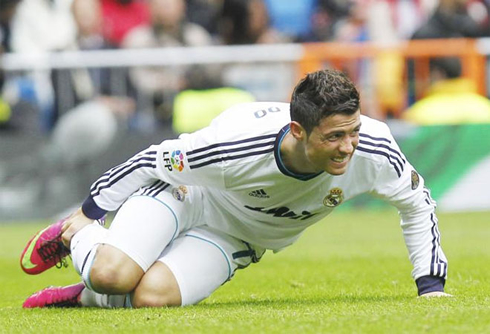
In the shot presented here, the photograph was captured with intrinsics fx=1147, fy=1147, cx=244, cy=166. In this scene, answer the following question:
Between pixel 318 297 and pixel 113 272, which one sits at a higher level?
pixel 113 272

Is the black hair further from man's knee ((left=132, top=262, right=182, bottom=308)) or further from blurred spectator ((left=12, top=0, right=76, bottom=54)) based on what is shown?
blurred spectator ((left=12, top=0, right=76, bottom=54))

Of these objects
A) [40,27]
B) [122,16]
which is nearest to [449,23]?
[122,16]

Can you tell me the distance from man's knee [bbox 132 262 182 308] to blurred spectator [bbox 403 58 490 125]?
947 cm

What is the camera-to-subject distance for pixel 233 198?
23.8 ft

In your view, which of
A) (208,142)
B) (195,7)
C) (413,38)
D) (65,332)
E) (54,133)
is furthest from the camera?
(195,7)

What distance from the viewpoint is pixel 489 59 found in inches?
647

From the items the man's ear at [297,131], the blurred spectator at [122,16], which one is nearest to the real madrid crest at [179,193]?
the man's ear at [297,131]

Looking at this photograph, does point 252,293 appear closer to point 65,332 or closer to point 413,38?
point 65,332

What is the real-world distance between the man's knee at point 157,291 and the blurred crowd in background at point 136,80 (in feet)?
28.6

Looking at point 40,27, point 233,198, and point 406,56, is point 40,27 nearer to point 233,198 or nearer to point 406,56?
point 406,56

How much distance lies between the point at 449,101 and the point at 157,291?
10062 mm

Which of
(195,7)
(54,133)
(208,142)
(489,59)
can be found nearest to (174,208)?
(208,142)

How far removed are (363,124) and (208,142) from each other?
944mm

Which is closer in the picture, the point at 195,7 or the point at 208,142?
the point at 208,142
